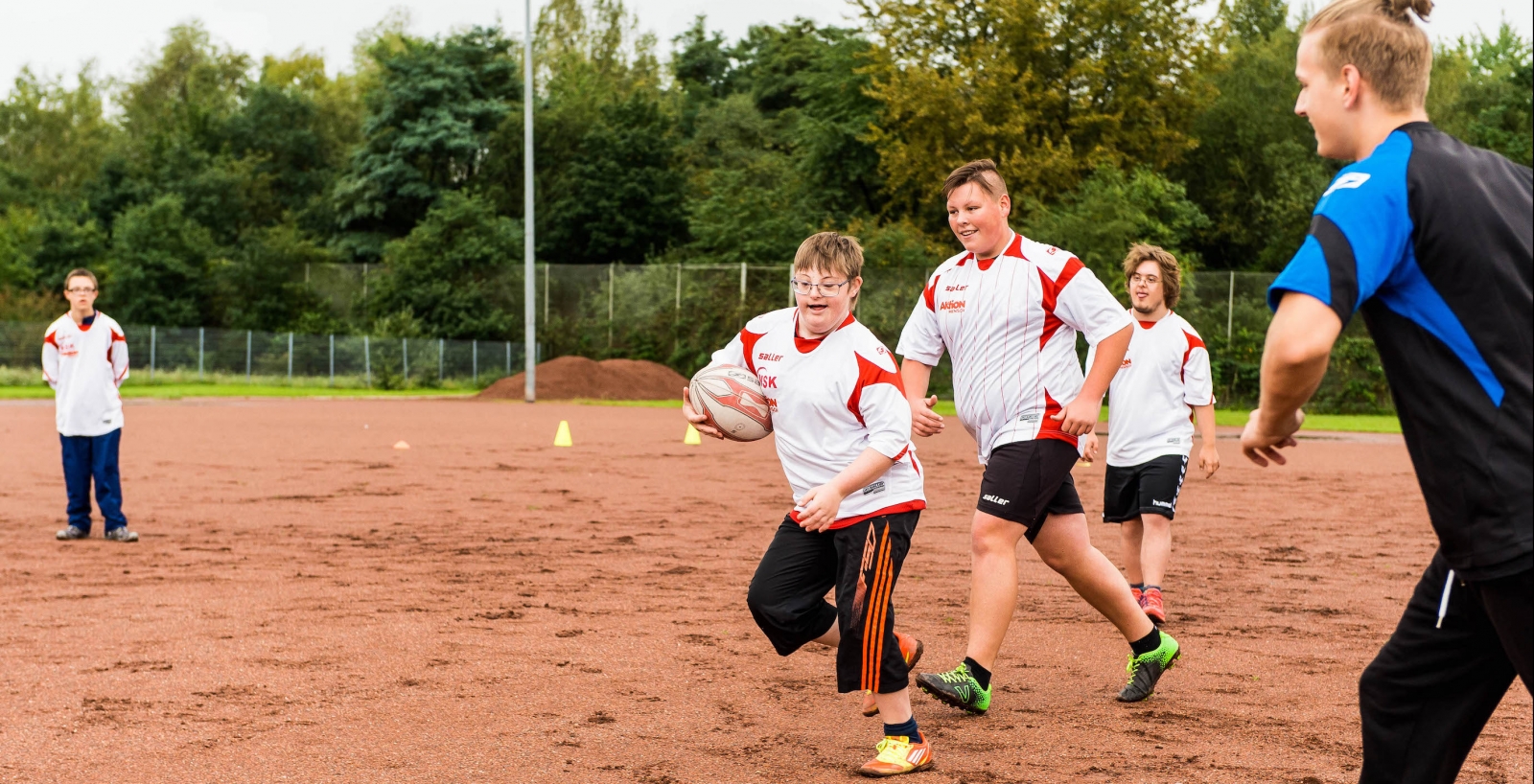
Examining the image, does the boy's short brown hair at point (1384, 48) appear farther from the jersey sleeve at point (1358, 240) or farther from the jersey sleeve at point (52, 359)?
the jersey sleeve at point (52, 359)

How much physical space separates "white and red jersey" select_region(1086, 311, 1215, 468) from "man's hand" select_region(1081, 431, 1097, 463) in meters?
1.20

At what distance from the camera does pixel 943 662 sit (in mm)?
5926

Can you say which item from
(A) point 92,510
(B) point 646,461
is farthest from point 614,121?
(A) point 92,510

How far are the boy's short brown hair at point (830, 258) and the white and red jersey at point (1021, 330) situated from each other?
0.58 metres

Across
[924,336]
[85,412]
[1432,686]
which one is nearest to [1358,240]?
[1432,686]

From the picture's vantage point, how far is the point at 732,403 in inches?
188

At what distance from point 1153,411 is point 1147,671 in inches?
66.8

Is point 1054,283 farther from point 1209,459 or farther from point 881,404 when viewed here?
point 1209,459

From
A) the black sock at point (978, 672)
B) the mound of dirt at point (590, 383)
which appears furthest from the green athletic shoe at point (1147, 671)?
the mound of dirt at point (590, 383)

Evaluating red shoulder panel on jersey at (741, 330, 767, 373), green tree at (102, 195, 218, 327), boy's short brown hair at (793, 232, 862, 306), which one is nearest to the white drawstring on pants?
boy's short brown hair at (793, 232, 862, 306)

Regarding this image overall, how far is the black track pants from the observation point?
2760 millimetres

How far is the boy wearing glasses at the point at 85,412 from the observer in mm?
9656

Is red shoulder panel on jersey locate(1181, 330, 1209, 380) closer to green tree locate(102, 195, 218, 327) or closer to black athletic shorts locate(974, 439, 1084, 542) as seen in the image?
black athletic shorts locate(974, 439, 1084, 542)

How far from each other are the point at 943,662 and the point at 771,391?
189cm
